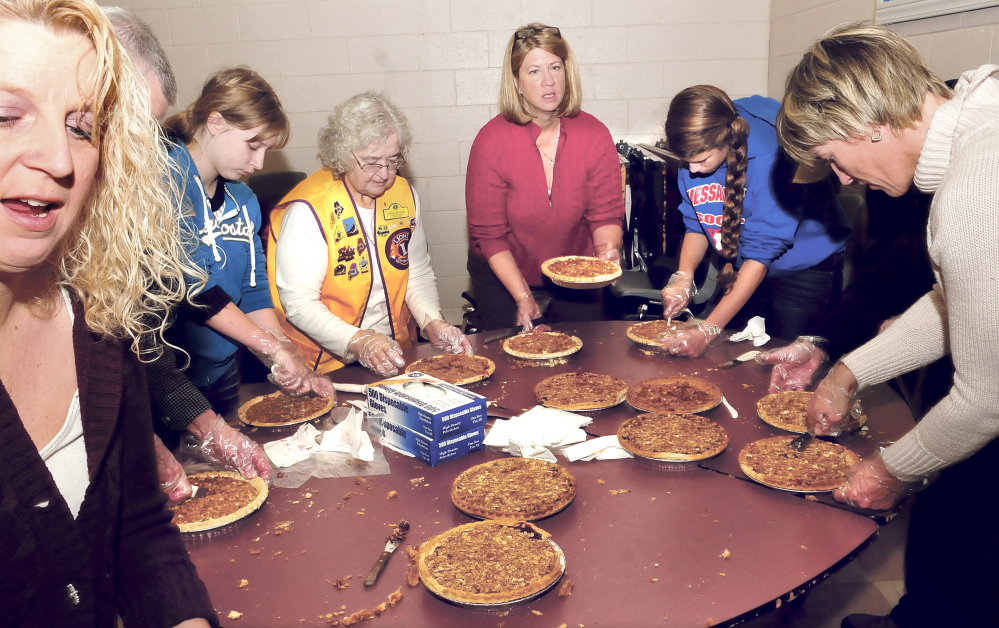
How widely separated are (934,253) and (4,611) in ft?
5.10

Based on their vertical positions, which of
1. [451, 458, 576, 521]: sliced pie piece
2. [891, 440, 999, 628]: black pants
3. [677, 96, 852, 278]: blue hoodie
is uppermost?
[677, 96, 852, 278]: blue hoodie

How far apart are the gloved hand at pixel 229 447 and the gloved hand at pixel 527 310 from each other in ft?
4.31

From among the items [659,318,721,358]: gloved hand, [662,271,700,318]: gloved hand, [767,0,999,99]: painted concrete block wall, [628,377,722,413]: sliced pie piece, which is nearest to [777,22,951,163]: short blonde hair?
[628,377,722,413]: sliced pie piece

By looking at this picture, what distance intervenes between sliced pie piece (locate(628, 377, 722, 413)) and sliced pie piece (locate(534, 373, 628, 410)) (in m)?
0.05

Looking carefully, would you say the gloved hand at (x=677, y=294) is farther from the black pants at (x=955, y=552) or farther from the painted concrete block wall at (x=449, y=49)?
the painted concrete block wall at (x=449, y=49)

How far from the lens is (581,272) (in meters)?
2.67

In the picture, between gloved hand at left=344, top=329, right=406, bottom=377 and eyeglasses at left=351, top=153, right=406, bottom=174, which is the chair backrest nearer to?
eyeglasses at left=351, top=153, right=406, bottom=174

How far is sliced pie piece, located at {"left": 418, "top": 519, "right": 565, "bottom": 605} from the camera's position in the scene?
1171 millimetres

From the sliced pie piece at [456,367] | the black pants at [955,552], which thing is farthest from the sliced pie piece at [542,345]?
the black pants at [955,552]

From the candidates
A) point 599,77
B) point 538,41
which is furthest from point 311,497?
point 599,77

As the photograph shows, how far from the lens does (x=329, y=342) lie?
100 inches

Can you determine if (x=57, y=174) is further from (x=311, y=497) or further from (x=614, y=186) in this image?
(x=614, y=186)

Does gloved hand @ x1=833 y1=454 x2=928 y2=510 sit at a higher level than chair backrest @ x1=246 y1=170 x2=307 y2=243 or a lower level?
lower

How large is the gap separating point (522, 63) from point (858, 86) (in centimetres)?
177
